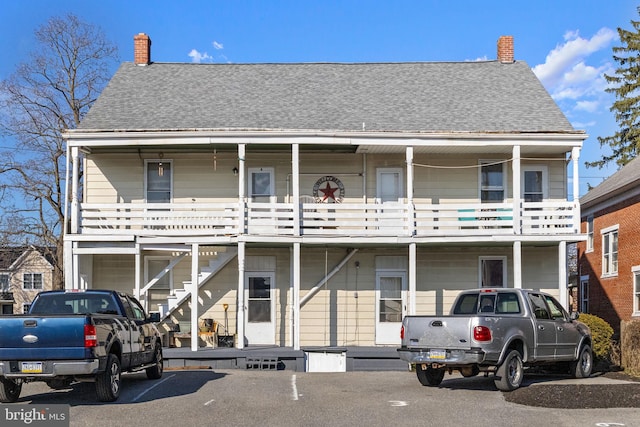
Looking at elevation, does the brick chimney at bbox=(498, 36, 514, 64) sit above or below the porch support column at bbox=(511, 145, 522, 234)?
above

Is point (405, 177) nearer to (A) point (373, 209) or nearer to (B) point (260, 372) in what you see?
(A) point (373, 209)

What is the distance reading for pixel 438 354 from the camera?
14.2 metres

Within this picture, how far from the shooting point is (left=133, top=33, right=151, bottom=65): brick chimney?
26.0 meters

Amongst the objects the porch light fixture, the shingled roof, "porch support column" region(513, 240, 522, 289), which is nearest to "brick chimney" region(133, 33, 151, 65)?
the shingled roof

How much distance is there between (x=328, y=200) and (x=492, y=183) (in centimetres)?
477

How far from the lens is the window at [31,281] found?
63156 mm

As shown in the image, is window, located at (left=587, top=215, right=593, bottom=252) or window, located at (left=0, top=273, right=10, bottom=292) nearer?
window, located at (left=587, top=215, right=593, bottom=252)

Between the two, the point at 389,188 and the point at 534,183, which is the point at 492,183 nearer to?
the point at 534,183

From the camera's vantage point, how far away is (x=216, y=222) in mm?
20828

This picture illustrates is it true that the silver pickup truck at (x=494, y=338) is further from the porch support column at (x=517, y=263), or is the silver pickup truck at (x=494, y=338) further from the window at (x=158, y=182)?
the window at (x=158, y=182)

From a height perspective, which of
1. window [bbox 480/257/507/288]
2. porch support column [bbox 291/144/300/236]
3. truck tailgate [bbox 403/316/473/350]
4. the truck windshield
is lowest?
truck tailgate [bbox 403/316/473/350]

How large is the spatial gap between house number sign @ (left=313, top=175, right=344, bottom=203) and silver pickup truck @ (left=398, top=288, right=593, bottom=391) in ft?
23.8

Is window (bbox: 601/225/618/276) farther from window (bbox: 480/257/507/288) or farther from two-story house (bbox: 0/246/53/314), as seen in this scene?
two-story house (bbox: 0/246/53/314)

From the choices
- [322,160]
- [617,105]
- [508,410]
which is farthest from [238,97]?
[617,105]
